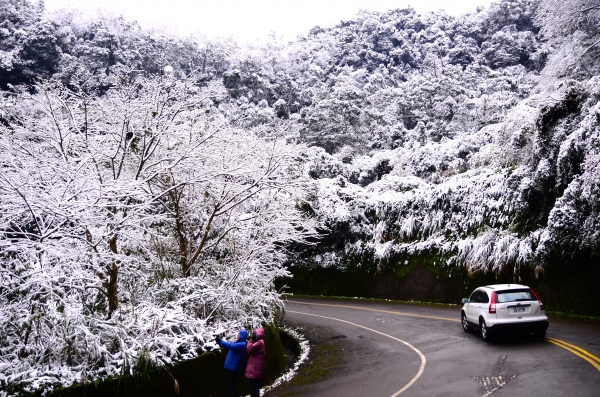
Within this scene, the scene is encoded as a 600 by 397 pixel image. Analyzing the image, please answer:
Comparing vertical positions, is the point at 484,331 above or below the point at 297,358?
above

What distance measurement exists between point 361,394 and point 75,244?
5.96 m

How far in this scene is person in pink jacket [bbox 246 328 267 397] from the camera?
7125 millimetres

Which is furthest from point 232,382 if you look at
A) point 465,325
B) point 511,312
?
point 465,325

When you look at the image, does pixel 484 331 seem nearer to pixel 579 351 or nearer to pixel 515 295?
pixel 515 295

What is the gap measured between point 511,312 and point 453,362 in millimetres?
2344

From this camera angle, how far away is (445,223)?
70.1 ft

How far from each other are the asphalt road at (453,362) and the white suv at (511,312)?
40cm

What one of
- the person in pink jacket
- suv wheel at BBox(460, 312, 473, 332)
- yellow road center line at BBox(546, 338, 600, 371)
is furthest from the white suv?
the person in pink jacket

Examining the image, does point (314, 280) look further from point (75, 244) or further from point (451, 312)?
point (75, 244)

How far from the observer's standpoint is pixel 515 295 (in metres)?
10.7

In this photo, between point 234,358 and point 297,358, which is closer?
point 234,358

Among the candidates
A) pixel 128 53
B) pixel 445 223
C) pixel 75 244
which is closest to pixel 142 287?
pixel 75 244

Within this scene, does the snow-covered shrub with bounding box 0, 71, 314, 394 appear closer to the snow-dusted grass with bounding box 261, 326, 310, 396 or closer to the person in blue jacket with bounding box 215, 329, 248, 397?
the person in blue jacket with bounding box 215, 329, 248, 397

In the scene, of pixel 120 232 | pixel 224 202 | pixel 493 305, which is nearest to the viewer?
pixel 120 232
